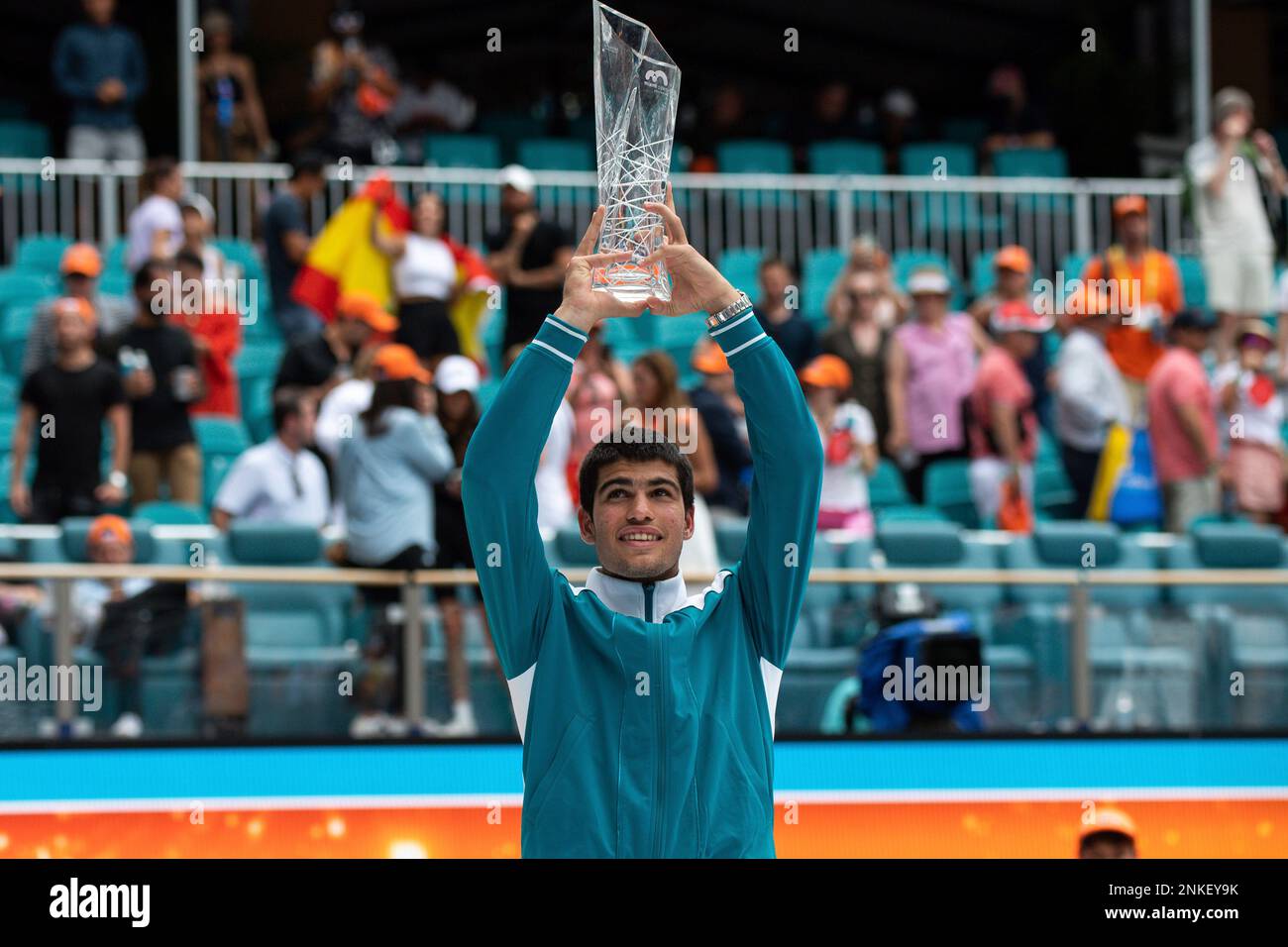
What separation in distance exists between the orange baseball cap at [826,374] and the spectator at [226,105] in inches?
207

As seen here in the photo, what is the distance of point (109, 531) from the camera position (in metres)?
8.08

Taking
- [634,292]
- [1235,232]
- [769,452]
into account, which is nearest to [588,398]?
[1235,232]

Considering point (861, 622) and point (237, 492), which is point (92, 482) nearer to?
point (237, 492)

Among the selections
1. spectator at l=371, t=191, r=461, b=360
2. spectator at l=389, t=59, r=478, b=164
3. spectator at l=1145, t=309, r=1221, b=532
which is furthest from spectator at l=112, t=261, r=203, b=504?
spectator at l=389, t=59, r=478, b=164

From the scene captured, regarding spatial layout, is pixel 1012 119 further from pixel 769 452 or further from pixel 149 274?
pixel 769 452

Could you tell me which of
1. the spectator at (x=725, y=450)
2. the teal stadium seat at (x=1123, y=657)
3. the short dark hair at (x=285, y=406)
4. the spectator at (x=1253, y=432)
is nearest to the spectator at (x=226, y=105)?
the short dark hair at (x=285, y=406)

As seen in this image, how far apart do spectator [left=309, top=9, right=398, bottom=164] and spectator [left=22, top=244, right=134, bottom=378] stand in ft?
7.64

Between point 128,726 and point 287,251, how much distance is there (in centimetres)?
417

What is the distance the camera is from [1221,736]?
7.77m

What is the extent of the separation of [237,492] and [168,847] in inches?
81.7

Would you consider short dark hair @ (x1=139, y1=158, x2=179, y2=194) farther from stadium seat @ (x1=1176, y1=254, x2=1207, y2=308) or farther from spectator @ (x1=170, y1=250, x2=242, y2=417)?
stadium seat @ (x1=1176, y1=254, x2=1207, y2=308)

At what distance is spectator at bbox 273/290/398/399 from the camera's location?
9781mm

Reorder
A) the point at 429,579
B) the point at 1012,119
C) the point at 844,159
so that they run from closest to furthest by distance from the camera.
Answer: the point at 429,579 → the point at 844,159 → the point at 1012,119
